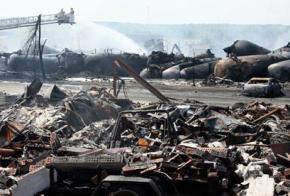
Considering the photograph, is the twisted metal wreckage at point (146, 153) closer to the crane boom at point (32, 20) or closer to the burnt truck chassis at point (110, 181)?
the burnt truck chassis at point (110, 181)

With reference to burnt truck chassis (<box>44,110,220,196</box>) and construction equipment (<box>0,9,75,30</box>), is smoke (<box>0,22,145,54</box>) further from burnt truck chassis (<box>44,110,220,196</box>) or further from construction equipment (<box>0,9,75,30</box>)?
burnt truck chassis (<box>44,110,220,196</box>)

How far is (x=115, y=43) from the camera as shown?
117688 millimetres

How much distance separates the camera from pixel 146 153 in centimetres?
1124

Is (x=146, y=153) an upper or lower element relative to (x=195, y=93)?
upper

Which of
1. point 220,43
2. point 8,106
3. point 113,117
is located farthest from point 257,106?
point 220,43

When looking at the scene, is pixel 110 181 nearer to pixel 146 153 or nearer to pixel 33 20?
pixel 146 153

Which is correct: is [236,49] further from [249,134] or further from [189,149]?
[189,149]

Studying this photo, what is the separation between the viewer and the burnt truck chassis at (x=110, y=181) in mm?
9375

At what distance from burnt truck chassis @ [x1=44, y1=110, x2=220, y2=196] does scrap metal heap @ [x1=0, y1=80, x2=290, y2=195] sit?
20 millimetres

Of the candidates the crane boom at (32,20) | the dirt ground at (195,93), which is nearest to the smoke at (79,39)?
the crane boom at (32,20)

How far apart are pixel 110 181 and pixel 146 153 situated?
1.89 metres

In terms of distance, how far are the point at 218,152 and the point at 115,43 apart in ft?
356

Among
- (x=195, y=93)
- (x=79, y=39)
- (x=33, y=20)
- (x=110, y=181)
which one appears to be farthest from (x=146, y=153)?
(x=79, y=39)

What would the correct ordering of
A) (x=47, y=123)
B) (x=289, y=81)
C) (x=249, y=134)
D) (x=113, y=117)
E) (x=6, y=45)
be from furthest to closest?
(x=6, y=45) < (x=289, y=81) < (x=113, y=117) < (x=47, y=123) < (x=249, y=134)
